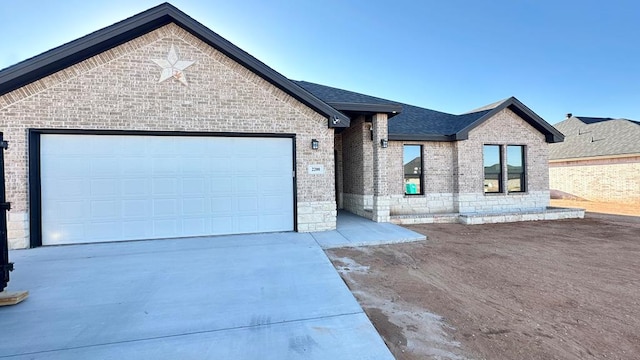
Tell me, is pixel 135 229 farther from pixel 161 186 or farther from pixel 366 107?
pixel 366 107

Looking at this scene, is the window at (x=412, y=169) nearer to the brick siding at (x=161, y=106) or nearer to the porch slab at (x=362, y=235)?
the porch slab at (x=362, y=235)

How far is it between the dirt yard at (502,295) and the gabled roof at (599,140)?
523 inches

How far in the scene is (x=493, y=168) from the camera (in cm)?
1155

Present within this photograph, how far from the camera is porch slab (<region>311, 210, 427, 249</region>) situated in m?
6.73

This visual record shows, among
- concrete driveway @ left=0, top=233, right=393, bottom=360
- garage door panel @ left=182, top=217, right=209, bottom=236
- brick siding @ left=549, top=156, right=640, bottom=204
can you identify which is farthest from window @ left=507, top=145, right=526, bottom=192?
garage door panel @ left=182, top=217, right=209, bottom=236

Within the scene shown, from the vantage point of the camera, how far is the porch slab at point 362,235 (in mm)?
6730

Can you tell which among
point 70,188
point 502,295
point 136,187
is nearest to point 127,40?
point 136,187

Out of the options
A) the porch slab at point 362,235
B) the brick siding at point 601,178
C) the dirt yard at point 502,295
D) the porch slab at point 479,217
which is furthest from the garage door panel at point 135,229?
the brick siding at point 601,178

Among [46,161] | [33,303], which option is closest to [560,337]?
[33,303]

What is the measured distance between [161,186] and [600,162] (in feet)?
79.3

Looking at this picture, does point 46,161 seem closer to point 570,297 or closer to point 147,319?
point 147,319

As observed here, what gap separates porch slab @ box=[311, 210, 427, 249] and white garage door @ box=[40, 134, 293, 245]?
53.5 inches

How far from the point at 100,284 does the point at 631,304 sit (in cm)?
761

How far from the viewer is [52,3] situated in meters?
9.22
